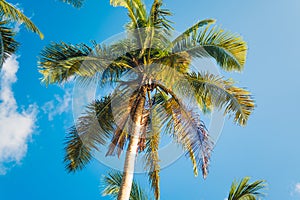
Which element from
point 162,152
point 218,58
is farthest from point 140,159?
point 218,58

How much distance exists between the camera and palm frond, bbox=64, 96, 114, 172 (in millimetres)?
11133

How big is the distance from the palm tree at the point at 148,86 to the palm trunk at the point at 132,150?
1.1 inches

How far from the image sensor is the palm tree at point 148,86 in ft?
35.7

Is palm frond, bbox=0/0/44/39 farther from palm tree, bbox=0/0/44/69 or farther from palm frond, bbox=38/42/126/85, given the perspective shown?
palm frond, bbox=38/42/126/85

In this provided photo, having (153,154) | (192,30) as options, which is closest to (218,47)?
(192,30)

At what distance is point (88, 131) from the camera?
437 inches

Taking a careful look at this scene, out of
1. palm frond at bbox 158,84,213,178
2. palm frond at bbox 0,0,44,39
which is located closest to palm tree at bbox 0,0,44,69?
palm frond at bbox 0,0,44,39

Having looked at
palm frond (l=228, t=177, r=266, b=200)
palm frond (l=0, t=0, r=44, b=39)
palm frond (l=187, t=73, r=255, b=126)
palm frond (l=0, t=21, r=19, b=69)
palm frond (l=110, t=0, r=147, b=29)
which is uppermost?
palm frond (l=110, t=0, r=147, b=29)

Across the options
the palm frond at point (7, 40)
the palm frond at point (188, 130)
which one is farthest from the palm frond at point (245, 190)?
the palm frond at point (7, 40)

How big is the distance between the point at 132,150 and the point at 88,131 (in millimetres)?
1439

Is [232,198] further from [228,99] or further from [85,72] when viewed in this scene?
[85,72]

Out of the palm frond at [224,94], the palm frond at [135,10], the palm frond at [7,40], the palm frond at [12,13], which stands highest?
the palm frond at [135,10]

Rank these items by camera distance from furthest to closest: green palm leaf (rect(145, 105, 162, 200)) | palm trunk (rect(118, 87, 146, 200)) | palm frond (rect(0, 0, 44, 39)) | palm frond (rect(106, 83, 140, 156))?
green palm leaf (rect(145, 105, 162, 200)) < palm frond (rect(0, 0, 44, 39)) < palm frond (rect(106, 83, 140, 156)) < palm trunk (rect(118, 87, 146, 200))

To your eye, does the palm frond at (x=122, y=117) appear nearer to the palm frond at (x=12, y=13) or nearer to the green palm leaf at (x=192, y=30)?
the green palm leaf at (x=192, y=30)
